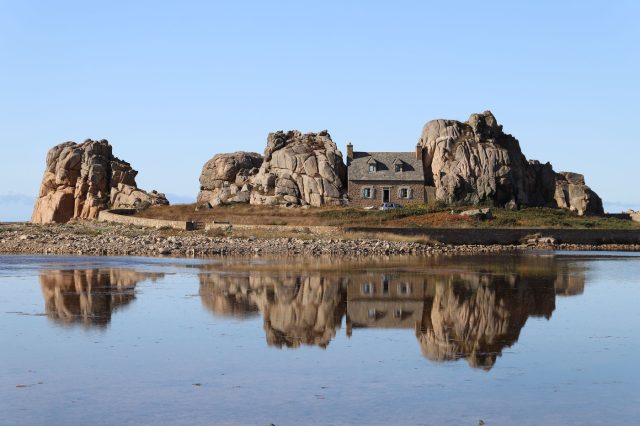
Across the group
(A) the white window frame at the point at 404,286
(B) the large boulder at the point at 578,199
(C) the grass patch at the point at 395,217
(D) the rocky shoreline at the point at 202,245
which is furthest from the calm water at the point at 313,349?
(B) the large boulder at the point at 578,199

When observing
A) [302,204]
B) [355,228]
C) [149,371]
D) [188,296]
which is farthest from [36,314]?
[302,204]

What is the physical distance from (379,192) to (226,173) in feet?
54.0

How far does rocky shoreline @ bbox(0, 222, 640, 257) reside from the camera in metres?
54.8

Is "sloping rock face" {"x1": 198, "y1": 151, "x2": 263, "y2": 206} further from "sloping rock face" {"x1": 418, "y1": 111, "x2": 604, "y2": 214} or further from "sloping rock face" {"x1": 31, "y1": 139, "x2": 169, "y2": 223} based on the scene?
"sloping rock face" {"x1": 418, "y1": 111, "x2": 604, "y2": 214}

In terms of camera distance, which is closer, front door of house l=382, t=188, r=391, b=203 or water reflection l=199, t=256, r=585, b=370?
water reflection l=199, t=256, r=585, b=370

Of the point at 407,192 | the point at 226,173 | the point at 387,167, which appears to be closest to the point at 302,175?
the point at 387,167

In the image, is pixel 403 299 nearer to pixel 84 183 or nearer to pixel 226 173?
pixel 226 173

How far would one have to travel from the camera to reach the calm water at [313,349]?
1572 cm

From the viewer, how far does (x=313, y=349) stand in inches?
853

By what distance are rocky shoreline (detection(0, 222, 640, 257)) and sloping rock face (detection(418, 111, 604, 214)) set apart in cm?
1222

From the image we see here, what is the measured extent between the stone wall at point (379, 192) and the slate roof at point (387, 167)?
0.37m

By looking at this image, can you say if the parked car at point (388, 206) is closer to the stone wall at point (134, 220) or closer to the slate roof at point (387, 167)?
the slate roof at point (387, 167)

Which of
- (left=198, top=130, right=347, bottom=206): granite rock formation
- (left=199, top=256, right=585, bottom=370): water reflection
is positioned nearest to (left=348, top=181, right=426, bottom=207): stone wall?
(left=198, top=130, right=347, bottom=206): granite rock formation

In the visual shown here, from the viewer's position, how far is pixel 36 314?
1044 inches
